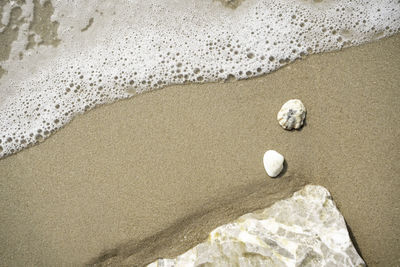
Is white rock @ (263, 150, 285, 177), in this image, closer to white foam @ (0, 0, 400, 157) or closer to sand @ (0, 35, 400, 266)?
sand @ (0, 35, 400, 266)

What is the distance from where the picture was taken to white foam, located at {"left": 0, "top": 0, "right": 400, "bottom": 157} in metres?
2.63

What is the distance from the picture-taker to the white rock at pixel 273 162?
7.44ft

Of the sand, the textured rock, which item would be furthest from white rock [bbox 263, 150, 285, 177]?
the textured rock

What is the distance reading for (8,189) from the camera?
8.09ft

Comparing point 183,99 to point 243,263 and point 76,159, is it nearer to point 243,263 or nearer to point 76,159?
point 76,159

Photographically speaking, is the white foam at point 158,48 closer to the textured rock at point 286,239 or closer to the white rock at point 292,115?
the white rock at point 292,115

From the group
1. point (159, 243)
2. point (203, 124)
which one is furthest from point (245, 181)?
point (159, 243)

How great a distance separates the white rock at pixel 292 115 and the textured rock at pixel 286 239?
1.84 feet

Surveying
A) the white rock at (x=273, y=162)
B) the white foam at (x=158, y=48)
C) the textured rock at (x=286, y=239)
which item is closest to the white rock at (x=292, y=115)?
the white rock at (x=273, y=162)

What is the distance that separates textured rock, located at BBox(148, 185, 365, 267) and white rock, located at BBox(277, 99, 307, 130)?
56 centimetres

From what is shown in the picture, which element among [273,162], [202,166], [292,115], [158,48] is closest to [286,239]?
[273,162]

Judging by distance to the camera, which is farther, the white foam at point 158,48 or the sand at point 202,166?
the white foam at point 158,48

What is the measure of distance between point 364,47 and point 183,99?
184 cm

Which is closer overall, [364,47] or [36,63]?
→ [364,47]
